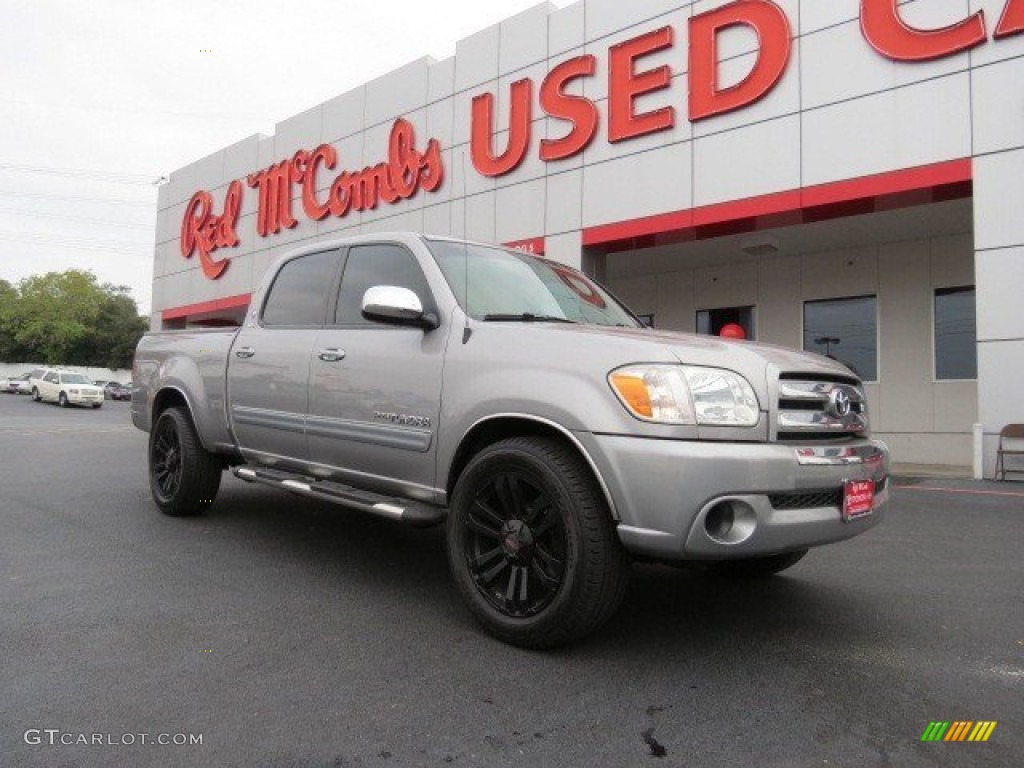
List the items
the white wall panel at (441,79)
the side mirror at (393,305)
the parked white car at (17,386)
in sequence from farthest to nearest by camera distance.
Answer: the parked white car at (17,386) < the white wall panel at (441,79) < the side mirror at (393,305)

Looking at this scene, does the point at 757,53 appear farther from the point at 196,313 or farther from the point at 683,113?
the point at 196,313

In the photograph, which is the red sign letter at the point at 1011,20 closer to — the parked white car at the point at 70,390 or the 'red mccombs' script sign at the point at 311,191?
the 'red mccombs' script sign at the point at 311,191

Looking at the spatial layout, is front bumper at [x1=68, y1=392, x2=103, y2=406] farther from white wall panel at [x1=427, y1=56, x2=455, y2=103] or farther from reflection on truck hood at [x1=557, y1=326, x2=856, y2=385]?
reflection on truck hood at [x1=557, y1=326, x2=856, y2=385]

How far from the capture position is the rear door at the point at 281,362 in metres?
4.23

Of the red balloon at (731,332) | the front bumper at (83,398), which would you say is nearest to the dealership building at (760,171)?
the red balloon at (731,332)

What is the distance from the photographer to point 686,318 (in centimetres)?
1694

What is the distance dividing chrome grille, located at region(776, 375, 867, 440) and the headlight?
0.17 m

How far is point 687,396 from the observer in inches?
106

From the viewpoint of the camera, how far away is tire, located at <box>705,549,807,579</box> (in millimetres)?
3824

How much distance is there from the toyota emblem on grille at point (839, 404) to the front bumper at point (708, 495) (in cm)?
34

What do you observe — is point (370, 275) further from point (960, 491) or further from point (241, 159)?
point (241, 159)

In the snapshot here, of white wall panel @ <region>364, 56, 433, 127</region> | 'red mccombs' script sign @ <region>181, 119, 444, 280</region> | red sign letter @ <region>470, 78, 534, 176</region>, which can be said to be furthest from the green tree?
red sign letter @ <region>470, 78, 534, 176</region>


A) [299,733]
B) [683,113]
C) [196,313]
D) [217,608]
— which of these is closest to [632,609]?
[299,733]

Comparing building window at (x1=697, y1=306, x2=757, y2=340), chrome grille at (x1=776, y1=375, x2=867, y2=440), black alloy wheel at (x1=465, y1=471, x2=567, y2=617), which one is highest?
building window at (x1=697, y1=306, x2=757, y2=340)
